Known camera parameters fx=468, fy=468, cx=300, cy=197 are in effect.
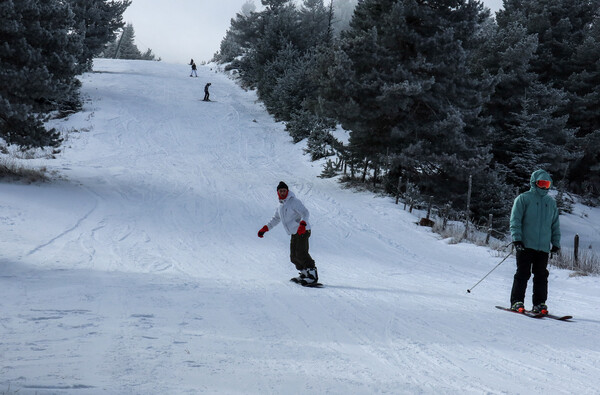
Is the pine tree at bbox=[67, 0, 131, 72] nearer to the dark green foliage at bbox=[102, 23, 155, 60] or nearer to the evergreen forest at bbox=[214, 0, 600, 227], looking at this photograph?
the evergreen forest at bbox=[214, 0, 600, 227]

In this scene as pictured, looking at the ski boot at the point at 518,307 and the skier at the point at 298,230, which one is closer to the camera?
the ski boot at the point at 518,307

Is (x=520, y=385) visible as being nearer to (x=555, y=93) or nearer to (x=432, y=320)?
(x=432, y=320)

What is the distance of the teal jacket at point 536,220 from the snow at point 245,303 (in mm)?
1116


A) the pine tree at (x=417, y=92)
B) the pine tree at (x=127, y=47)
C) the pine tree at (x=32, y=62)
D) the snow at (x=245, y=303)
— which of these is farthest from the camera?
the pine tree at (x=127, y=47)

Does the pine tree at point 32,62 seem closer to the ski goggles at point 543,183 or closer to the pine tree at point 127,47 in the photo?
the ski goggles at point 543,183

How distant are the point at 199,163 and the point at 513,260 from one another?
49.5ft

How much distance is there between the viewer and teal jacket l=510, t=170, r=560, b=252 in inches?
263

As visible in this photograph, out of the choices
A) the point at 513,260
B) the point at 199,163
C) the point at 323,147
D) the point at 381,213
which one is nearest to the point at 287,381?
the point at 513,260

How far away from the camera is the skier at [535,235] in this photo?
667cm

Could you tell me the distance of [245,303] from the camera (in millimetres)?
6379

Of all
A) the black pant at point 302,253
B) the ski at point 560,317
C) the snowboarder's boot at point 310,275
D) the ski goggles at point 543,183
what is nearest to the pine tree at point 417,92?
the black pant at point 302,253

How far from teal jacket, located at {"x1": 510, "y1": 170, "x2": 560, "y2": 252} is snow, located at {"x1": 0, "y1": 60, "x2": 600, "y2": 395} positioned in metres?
1.12

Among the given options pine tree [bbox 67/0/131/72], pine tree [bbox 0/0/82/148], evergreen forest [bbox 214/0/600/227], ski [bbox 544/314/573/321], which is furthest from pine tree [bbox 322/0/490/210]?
pine tree [bbox 67/0/131/72]

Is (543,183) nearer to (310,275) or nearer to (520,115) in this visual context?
(310,275)
